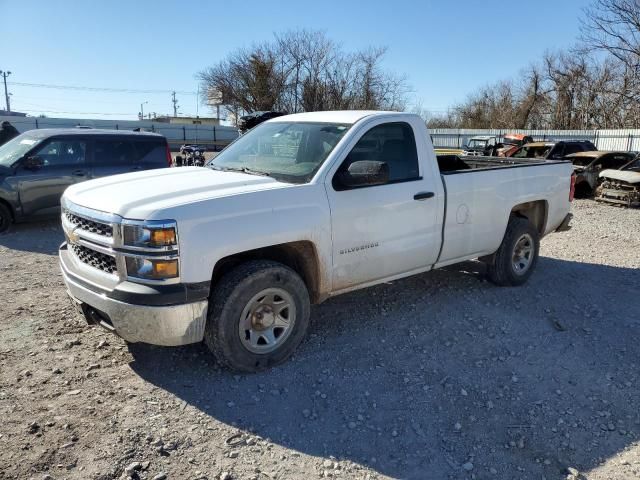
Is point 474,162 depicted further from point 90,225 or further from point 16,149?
point 16,149

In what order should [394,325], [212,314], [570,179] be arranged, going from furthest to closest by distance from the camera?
[570,179] → [394,325] → [212,314]

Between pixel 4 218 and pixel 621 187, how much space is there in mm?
13983

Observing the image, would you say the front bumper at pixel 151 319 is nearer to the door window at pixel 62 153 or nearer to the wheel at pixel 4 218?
the wheel at pixel 4 218

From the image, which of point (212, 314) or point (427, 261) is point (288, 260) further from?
point (427, 261)

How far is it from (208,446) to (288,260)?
61.5 inches

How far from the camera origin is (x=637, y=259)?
744cm

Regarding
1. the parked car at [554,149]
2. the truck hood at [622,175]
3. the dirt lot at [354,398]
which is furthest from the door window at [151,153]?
the parked car at [554,149]

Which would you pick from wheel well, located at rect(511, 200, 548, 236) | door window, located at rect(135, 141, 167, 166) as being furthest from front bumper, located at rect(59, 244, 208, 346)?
door window, located at rect(135, 141, 167, 166)

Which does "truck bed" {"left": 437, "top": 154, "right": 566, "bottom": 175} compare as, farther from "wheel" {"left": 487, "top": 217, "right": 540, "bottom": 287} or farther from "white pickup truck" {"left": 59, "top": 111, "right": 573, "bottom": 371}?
"white pickup truck" {"left": 59, "top": 111, "right": 573, "bottom": 371}

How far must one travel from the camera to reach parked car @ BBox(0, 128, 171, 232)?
859 cm

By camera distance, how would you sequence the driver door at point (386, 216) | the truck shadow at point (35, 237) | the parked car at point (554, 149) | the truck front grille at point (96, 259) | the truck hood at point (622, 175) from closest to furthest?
the truck front grille at point (96, 259)
the driver door at point (386, 216)
the truck shadow at point (35, 237)
the truck hood at point (622, 175)
the parked car at point (554, 149)

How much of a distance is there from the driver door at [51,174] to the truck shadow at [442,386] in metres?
5.91

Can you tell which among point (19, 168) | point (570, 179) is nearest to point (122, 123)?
point (19, 168)

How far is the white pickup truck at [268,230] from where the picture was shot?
3254 millimetres
